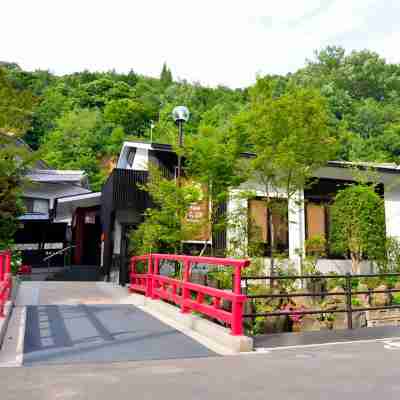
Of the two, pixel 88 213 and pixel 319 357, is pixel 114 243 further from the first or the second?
pixel 319 357

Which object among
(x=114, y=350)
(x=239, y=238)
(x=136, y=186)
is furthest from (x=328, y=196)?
(x=114, y=350)

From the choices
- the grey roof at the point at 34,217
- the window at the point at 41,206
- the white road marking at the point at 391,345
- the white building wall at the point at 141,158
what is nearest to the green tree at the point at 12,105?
the white building wall at the point at 141,158

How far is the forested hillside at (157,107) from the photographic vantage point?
39.4 m

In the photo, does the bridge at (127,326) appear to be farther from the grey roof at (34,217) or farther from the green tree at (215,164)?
the grey roof at (34,217)

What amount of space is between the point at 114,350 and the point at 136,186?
8.89m

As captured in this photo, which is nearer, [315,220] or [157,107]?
[315,220]

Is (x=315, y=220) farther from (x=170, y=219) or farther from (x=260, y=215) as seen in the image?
(x=170, y=219)

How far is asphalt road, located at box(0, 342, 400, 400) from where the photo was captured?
11.9 feet

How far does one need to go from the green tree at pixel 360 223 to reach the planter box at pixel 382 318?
2.38m

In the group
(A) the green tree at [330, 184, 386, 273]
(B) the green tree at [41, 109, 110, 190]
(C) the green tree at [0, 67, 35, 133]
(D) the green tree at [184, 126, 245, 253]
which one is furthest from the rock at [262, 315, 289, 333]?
(B) the green tree at [41, 109, 110, 190]

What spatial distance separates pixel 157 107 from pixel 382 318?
146 feet

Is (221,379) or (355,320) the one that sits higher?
(221,379)

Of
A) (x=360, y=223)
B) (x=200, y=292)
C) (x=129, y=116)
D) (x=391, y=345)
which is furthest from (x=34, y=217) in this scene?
(x=129, y=116)

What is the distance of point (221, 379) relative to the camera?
4109 mm
